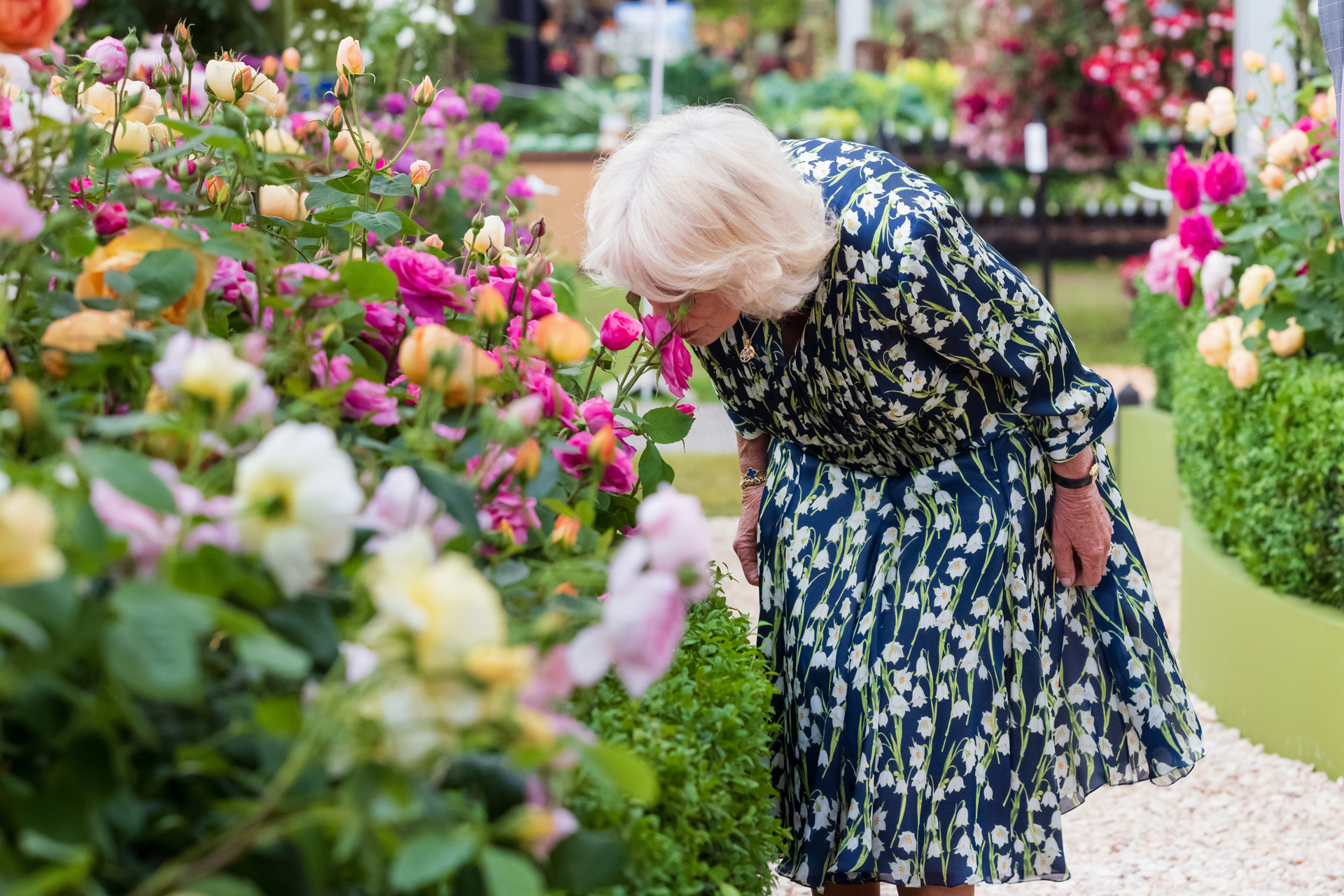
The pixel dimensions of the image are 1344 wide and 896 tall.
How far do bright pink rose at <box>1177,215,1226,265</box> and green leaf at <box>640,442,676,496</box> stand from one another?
2.28 m

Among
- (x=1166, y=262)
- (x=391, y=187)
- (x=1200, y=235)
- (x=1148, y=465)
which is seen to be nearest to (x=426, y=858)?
(x=391, y=187)

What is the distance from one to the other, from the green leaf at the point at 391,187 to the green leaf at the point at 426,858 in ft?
2.73

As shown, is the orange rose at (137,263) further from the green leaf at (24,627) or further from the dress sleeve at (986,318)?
the dress sleeve at (986,318)

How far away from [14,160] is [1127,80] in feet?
24.6

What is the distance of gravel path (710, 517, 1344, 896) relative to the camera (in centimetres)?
231

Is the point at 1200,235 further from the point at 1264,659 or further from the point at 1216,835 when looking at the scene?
the point at 1216,835

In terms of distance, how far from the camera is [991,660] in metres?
1.64

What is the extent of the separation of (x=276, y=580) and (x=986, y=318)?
1.06m

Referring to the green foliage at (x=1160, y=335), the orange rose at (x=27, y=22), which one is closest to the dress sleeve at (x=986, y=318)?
the orange rose at (x=27, y=22)

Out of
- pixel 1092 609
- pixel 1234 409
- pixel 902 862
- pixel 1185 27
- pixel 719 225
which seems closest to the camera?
pixel 719 225

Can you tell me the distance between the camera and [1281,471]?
2.63m

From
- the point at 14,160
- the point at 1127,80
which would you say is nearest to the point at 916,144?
the point at 1127,80

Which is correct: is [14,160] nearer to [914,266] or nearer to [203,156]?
[203,156]

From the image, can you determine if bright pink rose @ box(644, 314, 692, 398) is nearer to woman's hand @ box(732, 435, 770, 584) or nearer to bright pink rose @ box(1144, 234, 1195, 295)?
woman's hand @ box(732, 435, 770, 584)
